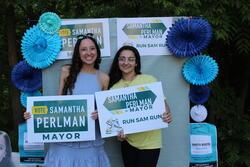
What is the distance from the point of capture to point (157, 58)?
4586 millimetres

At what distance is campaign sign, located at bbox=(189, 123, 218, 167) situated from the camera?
4.68 metres

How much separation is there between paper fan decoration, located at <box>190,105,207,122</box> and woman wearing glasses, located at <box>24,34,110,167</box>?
1.02 meters

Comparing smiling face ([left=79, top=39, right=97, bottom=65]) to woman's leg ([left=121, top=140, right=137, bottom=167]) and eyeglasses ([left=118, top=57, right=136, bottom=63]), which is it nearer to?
eyeglasses ([left=118, top=57, right=136, bottom=63])

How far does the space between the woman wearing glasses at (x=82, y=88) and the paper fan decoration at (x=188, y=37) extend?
760mm

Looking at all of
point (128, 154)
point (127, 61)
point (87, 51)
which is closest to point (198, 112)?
point (128, 154)

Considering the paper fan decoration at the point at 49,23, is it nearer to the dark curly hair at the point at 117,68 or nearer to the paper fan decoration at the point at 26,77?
the paper fan decoration at the point at 26,77

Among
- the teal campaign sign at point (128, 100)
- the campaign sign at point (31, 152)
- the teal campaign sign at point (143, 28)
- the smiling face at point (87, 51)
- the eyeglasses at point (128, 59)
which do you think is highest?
the teal campaign sign at point (143, 28)

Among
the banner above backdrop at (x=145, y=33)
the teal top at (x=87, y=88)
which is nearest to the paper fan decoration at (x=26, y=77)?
the teal top at (x=87, y=88)

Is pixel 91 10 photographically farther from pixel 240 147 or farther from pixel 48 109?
pixel 240 147

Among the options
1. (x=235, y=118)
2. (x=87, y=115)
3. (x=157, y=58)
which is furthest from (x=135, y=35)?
(x=235, y=118)

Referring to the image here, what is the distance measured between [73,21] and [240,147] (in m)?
2.56

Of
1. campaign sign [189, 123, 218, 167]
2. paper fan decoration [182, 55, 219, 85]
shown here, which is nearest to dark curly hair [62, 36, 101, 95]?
paper fan decoration [182, 55, 219, 85]

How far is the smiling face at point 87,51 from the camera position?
13.2ft

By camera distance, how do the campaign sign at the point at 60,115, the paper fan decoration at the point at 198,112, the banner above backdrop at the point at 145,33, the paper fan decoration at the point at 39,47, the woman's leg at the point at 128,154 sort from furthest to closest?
the paper fan decoration at the point at 198,112 → the banner above backdrop at the point at 145,33 → the paper fan decoration at the point at 39,47 → the woman's leg at the point at 128,154 → the campaign sign at the point at 60,115
